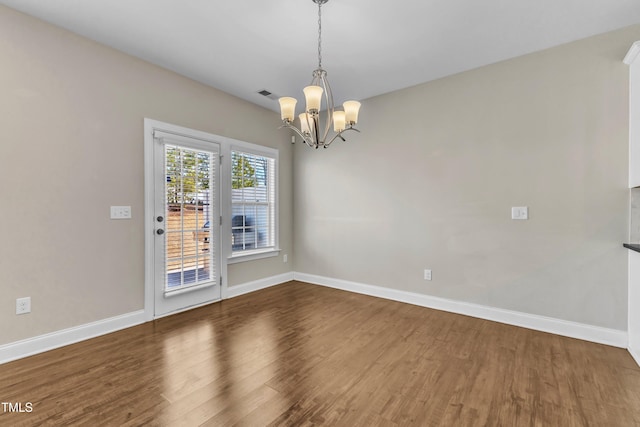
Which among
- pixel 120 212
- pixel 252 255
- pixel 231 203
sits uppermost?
pixel 231 203

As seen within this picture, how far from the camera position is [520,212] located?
292 cm

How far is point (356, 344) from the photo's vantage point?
8.29 ft

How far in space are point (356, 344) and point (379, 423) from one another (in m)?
0.95

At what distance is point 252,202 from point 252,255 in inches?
30.6

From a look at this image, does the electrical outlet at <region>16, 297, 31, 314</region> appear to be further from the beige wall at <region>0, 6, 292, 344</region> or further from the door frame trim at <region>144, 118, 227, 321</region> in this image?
the door frame trim at <region>144, 118, 227, 321</region>

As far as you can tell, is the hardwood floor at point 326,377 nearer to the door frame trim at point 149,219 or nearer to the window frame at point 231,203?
the door frame trim at point 149,219

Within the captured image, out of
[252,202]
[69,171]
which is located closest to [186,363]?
[69,171]

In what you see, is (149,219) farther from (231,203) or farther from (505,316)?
(505,316)

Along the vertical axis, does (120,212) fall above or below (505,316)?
above

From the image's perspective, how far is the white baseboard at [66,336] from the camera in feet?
7.44

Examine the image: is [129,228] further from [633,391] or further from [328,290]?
[633,391]

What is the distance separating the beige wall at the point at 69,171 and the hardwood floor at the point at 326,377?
1.51 feet

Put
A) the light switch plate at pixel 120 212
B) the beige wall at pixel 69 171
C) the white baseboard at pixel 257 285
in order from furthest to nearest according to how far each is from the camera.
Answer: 1. the white baseboard at pixel 257 285
2. the light switch plate at pixel 120 212
3. the beige wall at pixel 69 171

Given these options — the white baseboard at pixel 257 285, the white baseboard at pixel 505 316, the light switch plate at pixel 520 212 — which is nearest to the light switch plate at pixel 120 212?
the white baseboard at pixel 257 285
